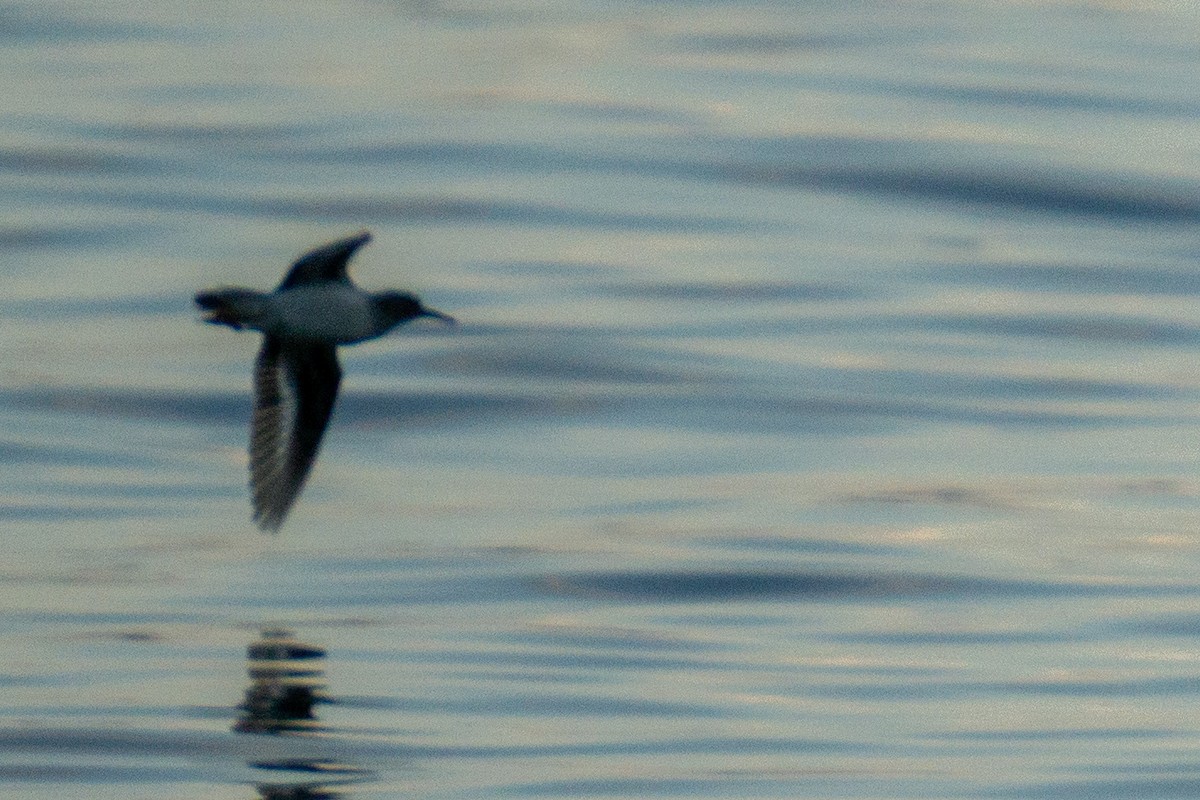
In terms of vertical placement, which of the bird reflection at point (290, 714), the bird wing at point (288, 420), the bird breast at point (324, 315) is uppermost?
the bird breast at point (324, 315)

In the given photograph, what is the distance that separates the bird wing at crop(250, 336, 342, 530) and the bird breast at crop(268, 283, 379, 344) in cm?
66

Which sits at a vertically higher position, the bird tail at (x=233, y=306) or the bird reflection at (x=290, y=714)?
→ the bird tail at (x=233, y=306)

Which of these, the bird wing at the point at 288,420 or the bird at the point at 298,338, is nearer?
the bird at the point at 298,338

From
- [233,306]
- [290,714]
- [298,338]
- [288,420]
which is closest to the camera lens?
[233,306]

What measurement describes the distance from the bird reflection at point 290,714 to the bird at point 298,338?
1134 millimetres

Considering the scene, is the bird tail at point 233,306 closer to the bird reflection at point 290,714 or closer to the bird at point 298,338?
the bird at point 298,338

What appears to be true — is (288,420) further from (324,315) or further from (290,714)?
(290,714)

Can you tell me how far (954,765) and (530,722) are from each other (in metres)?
2.06

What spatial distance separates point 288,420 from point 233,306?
1023 millimetres

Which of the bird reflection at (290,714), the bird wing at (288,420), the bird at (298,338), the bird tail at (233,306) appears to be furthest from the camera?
the bird reflection at (290,714)

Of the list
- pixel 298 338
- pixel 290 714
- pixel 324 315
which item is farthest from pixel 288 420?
pixel 290 714

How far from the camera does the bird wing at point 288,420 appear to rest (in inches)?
517

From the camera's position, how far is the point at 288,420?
43.4 ft

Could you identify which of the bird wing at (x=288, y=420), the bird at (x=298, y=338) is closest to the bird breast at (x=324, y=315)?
the bird at (x=298, y=338)
